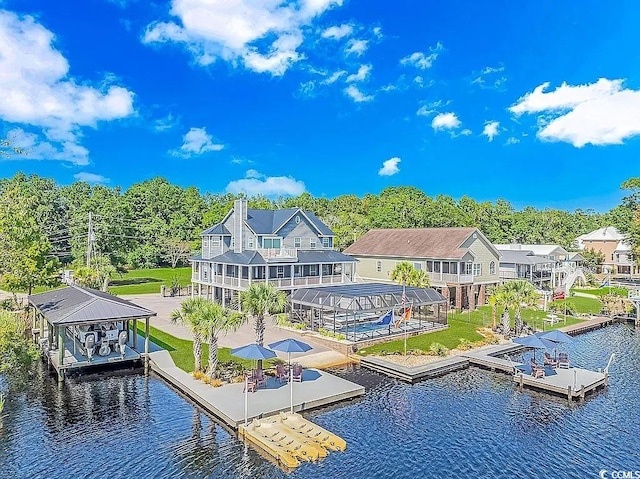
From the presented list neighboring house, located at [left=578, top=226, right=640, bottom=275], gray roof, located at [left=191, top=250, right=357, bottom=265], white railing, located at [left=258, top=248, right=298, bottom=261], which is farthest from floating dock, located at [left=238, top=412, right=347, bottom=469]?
neighboring house, located at [left=578, top=226, right=640, bottom=275]

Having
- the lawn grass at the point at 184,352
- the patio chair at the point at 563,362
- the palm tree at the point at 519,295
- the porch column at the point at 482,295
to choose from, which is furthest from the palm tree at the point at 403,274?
the lawn grass at the point at 184,352

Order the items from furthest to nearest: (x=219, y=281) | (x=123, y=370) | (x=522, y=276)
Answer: (x=522, y=276) < (x=219, y=281) < (x=123, y=370)

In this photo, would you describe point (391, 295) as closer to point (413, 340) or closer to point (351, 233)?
point (413, 340)

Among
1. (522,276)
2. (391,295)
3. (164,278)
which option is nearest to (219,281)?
(391,295)

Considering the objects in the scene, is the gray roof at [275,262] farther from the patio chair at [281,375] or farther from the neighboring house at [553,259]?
the neighboring house at [553,259]

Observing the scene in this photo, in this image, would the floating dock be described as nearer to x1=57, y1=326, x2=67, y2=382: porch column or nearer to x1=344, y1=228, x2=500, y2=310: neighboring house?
x1=57, y1=326, x2=67, y2=382: porch column
